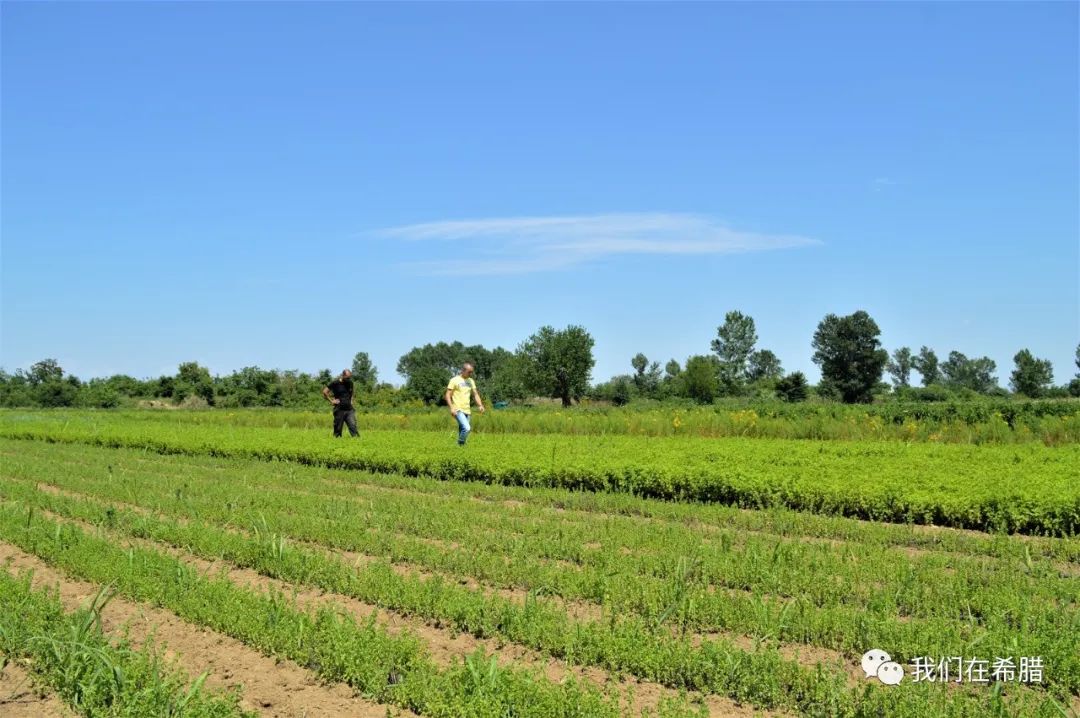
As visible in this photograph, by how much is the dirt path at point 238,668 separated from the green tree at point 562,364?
6819cm

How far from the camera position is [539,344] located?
251ft

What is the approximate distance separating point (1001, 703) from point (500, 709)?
2.47 metres

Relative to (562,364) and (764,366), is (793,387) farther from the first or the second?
(764,366)

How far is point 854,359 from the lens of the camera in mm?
79188

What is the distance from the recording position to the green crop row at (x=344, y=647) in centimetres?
438

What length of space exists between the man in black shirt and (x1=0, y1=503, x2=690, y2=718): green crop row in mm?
12704

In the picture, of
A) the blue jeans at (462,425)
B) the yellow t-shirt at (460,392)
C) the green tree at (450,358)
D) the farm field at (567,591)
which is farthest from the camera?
the green tree at (450,358)

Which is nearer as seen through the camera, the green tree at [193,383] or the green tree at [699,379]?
the green tree at [193,383]

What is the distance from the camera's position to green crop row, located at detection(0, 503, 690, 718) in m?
4.38

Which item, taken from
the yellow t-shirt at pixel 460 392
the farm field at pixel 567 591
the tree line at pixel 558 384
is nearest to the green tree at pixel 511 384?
the tree line at pixel 558 384

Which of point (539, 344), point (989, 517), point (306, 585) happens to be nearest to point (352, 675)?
point (306, 585)

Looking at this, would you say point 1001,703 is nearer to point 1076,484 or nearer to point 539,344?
point 1076,484

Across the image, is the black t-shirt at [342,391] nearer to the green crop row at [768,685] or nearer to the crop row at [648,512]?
the crop row at [648,512]

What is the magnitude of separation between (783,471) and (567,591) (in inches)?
252
